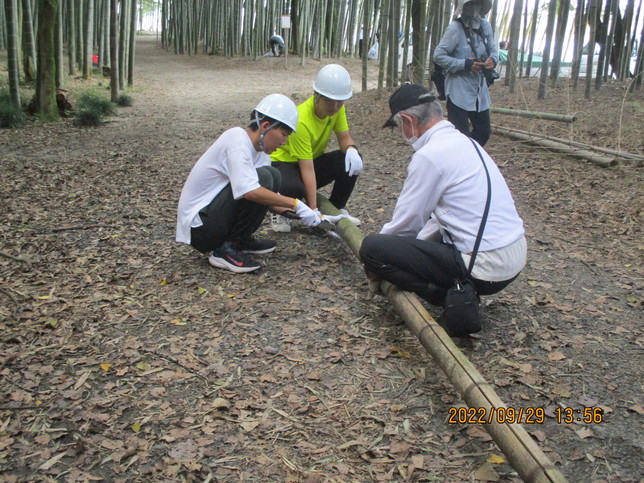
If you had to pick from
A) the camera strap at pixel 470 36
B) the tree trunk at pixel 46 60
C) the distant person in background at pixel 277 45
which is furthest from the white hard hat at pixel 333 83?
the distant person in background at pixel 277 45

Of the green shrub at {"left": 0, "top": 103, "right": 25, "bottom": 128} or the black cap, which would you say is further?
the green shrub at {"left": 0, "top": 103, "right": 25, "bottom": 128}

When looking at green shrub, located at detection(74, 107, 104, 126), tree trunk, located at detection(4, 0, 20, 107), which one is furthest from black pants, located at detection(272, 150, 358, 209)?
tree trunk, located at detection(4, 0, 20, 107)

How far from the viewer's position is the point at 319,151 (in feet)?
14.2

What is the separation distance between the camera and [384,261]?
287 cm

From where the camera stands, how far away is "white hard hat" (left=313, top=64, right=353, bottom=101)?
381cm

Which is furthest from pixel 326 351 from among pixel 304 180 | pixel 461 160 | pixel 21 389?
pixel 304 180

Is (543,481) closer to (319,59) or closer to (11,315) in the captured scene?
(11,315)

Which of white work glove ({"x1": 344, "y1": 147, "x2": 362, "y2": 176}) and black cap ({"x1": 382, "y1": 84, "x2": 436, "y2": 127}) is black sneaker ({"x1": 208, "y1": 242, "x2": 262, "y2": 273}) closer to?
white work glove ({"x1": 344, "y1": 147, "x2": 362, "y2": 176})

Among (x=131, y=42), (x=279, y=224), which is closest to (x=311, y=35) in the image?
(x=131, y=42)

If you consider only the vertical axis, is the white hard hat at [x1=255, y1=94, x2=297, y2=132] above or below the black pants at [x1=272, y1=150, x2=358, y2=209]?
above

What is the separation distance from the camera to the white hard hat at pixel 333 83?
3.81 m

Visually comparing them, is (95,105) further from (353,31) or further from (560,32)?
(353,31)

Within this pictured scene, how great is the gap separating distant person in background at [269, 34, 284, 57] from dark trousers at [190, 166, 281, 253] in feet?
58.1

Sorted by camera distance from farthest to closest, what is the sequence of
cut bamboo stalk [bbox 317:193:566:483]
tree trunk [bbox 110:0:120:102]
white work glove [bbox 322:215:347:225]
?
tree trunk [bbox 110:0:120:102], white work glove [bbox 322:215:347:225], cut bamboo stalk [bbox 317:193:566:483]
